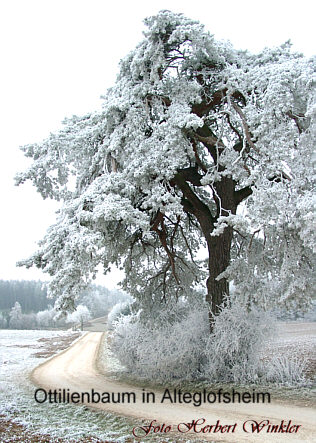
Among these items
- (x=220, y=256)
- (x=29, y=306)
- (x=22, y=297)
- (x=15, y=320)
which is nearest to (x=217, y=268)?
(x=220, y=256)

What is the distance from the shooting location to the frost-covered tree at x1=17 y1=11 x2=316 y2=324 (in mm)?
7793

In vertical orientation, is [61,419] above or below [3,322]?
above

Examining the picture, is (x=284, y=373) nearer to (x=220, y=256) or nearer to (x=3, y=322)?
(x=220, y=256)

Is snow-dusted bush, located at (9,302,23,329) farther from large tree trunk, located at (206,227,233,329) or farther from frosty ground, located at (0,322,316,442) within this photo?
large tree trunk, located at (206,227,233,329)

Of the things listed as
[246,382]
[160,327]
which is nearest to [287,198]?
[246,382]

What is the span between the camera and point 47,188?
35.2 feet

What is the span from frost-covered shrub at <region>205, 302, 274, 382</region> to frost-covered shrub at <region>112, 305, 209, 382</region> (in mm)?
386

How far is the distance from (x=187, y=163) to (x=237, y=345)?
186 inches

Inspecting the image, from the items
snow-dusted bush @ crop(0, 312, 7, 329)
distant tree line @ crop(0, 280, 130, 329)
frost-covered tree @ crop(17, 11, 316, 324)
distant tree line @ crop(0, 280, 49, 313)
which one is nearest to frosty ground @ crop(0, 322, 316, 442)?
frost-covered tree @ crop(17, 11, 316, 324)

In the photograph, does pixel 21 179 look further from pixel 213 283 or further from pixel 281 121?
pixel 281 121

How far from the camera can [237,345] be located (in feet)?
27.7

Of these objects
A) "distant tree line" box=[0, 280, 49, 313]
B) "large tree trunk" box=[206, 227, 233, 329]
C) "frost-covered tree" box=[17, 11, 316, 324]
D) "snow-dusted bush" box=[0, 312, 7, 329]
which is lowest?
"snow-dusted bush" box=[0, 312, 7, 329]

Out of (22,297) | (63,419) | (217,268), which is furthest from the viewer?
(22,297)

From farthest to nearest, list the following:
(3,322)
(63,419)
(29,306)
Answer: (29,306)
(3,322)
(63,419)
